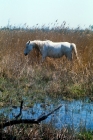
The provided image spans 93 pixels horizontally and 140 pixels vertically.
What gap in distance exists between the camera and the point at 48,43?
13.3 meters

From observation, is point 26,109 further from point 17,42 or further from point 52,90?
point 17,42

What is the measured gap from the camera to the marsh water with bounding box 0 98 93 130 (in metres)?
5.57

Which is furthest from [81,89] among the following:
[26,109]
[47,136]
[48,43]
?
[48,43]

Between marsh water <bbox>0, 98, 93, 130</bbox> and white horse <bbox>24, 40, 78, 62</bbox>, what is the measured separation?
5.56m

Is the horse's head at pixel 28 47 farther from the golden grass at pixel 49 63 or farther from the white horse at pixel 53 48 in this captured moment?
the golden grass at pixel 49 63

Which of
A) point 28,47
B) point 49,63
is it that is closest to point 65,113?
point 49,63

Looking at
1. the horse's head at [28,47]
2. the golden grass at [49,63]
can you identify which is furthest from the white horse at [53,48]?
the golden grass at [49,63]

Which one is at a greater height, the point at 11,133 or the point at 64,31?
the point at 64,31

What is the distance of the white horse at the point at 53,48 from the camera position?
1328 centimetres

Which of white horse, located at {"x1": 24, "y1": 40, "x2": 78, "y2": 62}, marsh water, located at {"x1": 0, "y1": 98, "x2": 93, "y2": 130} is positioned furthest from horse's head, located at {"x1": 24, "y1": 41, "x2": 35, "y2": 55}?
marsh water, located at {"x1": 0, "y1": 98, "x2": 93, "y2": 130}

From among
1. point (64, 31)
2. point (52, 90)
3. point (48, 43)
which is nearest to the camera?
point (52, 90)

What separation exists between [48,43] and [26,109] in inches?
269

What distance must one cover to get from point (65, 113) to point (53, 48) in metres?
7.27

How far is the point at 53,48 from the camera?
13625 mm
